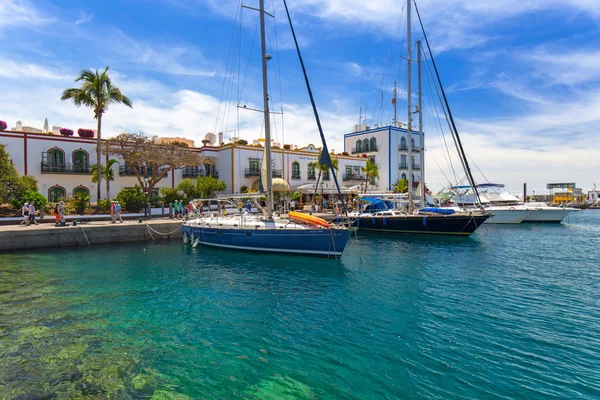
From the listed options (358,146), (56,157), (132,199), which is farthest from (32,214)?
(358,146)

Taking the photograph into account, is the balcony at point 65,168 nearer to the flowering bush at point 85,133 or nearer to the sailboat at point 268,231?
the flowering bush at point 85,133

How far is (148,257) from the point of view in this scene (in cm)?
1983

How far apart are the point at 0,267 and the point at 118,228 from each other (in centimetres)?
820

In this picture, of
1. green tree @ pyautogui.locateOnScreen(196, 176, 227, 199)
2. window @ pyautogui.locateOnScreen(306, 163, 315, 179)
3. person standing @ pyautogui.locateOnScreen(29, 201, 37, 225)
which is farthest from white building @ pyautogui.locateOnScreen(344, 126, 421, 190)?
person standing @ pyautogui.locateOnScreen(29, 201, 37, 225)

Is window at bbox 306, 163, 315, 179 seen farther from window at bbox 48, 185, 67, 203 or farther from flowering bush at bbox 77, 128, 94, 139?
window at bbox 48, 185, 67, 203

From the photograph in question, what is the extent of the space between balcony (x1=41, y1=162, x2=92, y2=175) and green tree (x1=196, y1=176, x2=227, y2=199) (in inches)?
392

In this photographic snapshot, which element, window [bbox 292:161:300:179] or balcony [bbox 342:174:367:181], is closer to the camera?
window [bbox 292:161:300:179]

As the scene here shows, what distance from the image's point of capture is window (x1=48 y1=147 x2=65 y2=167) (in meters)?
32.5

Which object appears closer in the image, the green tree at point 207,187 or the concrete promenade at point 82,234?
the concrete promenade at point 82,234

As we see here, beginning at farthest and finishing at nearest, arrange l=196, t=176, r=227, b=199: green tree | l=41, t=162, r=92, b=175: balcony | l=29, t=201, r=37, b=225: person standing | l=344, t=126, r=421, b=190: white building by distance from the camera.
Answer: l=344, t=126, r=421, b=190: white building
l=196, t=176, r=227, b=199: green tree
l=41, t=162, r=92, b=175: balcony
l=29, t=201, r=37, b=225: person standing

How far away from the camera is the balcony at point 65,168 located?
3200 centimetres

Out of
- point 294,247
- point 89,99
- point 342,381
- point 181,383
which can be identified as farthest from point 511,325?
point 89,99

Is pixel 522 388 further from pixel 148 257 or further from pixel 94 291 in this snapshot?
pixel 148 257

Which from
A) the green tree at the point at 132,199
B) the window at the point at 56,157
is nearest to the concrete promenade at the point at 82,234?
the green tree at the point at 132,199
